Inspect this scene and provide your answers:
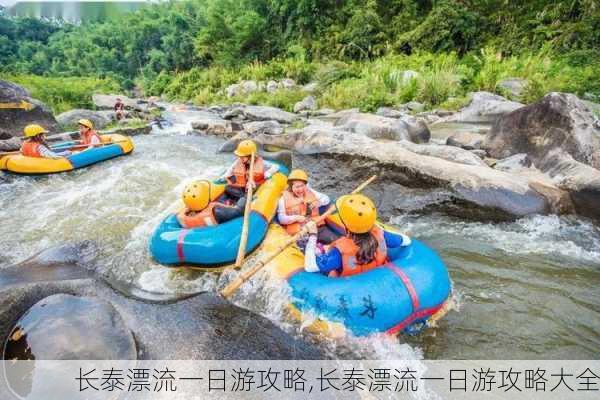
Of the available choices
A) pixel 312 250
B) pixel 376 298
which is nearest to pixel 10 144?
pixel 312 250

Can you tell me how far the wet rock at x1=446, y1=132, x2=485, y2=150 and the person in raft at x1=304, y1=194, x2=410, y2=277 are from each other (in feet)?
17.5

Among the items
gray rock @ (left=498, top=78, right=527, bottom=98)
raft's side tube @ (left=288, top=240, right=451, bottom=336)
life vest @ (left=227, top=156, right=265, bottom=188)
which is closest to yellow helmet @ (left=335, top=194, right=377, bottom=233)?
raft's side tube @ (left=288, top=240, right=451, bottom=336)

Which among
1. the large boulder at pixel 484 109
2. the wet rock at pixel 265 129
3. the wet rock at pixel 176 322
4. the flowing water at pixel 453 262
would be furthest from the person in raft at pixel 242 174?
the large boulder at pixel 484 109

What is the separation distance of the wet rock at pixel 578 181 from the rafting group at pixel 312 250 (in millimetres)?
2870

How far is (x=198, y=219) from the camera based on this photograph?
152 inches

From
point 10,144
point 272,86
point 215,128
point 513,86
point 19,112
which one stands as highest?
point 513,86

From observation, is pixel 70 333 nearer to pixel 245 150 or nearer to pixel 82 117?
pixel 245 150

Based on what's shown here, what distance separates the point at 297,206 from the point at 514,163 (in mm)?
4281

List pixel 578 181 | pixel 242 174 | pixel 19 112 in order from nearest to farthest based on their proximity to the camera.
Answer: pixel 578 181 → pixel 242 174 → pixel 19 112

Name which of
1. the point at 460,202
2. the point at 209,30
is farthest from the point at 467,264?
the point at 209,30

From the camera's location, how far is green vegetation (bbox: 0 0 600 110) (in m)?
12.0

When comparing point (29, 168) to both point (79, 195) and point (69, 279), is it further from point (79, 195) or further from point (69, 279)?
point (69, 279)

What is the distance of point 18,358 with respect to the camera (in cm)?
235

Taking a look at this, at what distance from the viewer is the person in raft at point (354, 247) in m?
2.77
